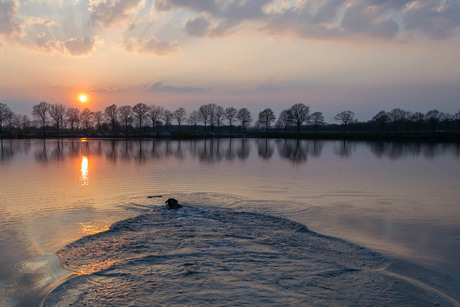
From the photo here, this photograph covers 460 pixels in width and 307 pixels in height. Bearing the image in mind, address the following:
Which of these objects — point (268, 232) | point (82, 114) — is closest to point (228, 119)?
point (82, 114)

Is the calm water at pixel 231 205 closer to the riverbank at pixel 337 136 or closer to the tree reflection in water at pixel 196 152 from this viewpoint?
the tree reflection in water at pixel 196 152

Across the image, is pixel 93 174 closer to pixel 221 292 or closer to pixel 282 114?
pixel 221 292

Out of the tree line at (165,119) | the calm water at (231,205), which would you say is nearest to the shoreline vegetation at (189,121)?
the tree line at (165,119)

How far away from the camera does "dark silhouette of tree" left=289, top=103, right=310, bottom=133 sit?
10231cm

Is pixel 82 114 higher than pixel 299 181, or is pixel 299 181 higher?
pixel 82 114

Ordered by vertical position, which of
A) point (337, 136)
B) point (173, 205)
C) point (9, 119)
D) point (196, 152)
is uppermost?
point (9, 119)

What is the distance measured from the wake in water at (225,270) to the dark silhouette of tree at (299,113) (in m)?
96.9

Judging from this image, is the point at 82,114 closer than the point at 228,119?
Yes

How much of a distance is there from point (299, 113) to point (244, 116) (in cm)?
1971

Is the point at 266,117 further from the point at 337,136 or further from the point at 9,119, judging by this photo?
the point at 9,119

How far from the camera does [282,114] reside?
109m

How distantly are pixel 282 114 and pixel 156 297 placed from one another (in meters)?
107

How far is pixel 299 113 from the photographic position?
10300 centimetres

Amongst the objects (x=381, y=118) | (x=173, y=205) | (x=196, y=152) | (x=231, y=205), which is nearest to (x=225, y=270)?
(x=173, y=205)
